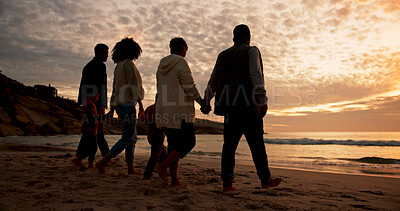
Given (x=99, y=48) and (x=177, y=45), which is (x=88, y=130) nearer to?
(x=99, y=48)

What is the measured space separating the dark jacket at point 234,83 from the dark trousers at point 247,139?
111 mm

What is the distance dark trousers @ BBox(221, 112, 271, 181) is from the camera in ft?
10.1

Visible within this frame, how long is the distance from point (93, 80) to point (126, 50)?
92cm

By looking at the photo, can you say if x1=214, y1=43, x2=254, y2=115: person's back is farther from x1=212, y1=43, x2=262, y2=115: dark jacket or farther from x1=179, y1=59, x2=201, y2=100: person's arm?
x1=179, y1=59, x2=201, y2=100: person's arm

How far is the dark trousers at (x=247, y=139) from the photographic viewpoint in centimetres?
309

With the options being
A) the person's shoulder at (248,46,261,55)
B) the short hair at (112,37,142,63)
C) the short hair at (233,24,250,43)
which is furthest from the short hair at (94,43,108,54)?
the person's shoulder at (248,46,261,55)

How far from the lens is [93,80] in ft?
14.9

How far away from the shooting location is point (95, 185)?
126 inches

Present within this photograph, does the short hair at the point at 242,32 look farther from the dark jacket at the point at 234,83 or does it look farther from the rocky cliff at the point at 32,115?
the rocky cliff at the point at 32,115

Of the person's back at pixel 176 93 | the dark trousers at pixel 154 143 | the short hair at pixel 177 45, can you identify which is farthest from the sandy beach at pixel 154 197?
the short hair at pixel 177 45

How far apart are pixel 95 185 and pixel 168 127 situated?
1.17m

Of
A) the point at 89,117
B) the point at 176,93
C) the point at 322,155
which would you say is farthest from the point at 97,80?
the point at 322,155

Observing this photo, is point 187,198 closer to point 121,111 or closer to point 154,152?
point 154,152

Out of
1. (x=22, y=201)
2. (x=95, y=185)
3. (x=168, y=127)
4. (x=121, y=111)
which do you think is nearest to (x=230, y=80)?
(x=168, y=127)
